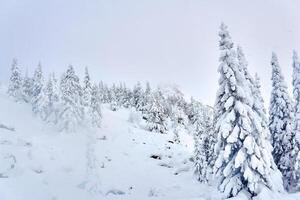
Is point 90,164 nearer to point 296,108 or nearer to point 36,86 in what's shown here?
point 296,108

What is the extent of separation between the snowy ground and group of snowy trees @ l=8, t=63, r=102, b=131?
2.42 metres

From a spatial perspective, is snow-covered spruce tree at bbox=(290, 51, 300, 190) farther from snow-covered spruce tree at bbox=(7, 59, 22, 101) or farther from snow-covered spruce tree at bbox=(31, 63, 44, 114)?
snow-covered spruce tree at bbox=(7, 59, 22, 101)

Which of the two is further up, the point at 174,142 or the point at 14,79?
the point at 14,79

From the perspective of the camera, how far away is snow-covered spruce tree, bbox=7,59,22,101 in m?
98.8

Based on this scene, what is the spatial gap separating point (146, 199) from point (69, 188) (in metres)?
8.74

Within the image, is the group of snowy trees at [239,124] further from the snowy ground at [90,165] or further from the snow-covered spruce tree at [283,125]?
the snowy ground at [90,165]

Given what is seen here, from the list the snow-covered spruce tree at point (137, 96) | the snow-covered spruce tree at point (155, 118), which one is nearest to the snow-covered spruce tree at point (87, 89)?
the snow-covered spruce tree at point (155, 118)

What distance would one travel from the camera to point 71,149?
A: 58.4m

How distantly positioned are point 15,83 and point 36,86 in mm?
13136

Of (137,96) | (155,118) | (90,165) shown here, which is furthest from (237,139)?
(137,96)

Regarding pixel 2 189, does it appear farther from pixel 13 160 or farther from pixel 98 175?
pixel 98 175

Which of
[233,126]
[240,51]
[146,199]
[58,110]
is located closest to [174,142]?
[58,110]

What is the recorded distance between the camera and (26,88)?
102 meters

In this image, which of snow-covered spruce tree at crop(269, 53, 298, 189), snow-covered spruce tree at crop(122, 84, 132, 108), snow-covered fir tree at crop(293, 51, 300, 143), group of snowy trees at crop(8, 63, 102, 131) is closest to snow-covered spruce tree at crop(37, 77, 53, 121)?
group of snowy trees at crop(8, 63, 102, 131)
